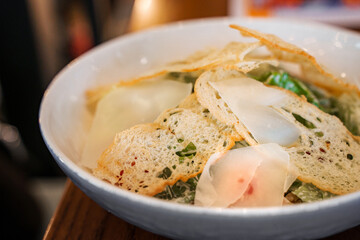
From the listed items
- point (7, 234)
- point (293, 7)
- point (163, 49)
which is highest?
point (163, 49)

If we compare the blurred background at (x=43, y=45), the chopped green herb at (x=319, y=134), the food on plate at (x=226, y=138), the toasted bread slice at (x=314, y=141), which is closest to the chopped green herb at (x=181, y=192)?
the food on plate at (x=226, y=138)

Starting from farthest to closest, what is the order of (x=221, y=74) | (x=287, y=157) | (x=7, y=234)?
1. (x=7, y=234)
2. (x=221, y=74)
3. (x=287, y=157)

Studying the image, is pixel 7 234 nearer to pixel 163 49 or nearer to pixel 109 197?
pixel 163 49

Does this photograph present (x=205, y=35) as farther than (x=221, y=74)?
Yes

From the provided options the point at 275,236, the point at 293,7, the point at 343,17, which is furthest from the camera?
the point at 293,7

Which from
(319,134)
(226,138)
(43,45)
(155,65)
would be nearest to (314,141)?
(319,134)

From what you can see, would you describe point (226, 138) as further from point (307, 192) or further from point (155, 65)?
point (155, 65)

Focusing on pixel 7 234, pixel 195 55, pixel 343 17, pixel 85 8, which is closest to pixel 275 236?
pixel 195 55

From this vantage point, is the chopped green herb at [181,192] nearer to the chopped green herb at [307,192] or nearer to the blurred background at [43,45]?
the chopped green herb at [307,192]
